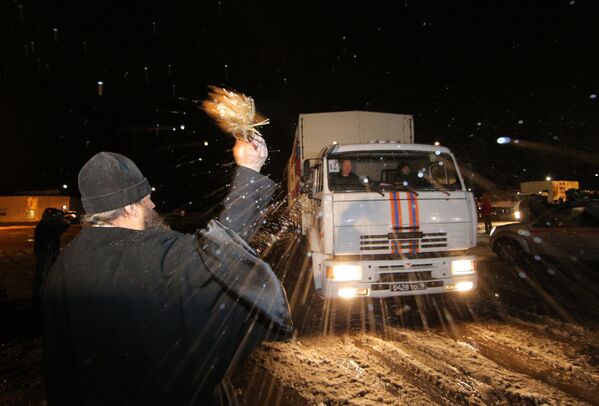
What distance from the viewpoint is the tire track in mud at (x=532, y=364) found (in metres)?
3.27

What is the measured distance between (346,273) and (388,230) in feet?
3.02

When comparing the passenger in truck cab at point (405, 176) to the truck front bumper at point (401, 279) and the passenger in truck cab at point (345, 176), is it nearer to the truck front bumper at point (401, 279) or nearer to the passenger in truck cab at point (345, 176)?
the passenger in truck cab at point (345, 176)

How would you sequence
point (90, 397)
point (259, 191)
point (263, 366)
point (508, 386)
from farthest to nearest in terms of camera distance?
point (263, 366) < point (508, 386) < point (259, 191) < point (90, 397)

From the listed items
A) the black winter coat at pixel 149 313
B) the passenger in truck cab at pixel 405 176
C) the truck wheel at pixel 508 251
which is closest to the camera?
the black winter coat at pixel 149 313

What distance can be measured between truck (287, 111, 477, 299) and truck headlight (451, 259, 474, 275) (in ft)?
0.05

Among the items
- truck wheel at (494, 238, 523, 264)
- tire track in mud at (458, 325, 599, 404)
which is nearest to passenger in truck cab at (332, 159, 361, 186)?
tire track in mud at (458, 325, 599, 404)

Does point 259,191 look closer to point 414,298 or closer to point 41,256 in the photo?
point 414,298

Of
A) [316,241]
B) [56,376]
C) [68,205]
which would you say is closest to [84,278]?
[56,376]

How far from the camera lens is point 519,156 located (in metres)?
35.1

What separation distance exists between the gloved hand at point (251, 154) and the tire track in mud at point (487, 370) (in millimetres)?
3049

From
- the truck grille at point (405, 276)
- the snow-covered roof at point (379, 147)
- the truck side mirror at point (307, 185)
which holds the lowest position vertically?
the truck grille at point (405, 276)

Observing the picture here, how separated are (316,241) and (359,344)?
1.85m

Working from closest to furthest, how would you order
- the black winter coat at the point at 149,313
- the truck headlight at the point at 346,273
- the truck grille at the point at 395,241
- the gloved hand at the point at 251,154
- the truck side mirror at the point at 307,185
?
1. the black winter coat at the point at 149,313
2. the gloved hand at the point at 251,154
3. the truck headlight at the point at 346,273
4. the truck grille at the point at 395,241
5. the truck side mirror at the point at 307,185

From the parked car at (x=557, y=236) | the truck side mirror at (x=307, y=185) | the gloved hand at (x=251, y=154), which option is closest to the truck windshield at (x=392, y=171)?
the truck side mirror at (x=307, y=185)
